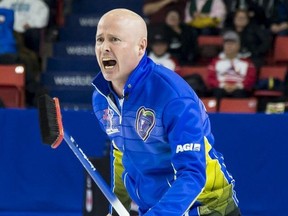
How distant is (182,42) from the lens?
370 inches

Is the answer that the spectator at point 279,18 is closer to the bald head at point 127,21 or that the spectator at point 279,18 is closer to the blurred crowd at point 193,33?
the blurred crowd at point 193,33

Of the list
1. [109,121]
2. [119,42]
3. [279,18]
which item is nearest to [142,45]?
[119,42]

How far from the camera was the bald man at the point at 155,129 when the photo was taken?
3010 millimetres

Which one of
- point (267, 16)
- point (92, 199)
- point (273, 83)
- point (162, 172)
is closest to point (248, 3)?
point (267, 16)

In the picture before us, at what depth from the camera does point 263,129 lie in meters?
6.29

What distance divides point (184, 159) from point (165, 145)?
0.21 m

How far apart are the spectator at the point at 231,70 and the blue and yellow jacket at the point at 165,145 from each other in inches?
205

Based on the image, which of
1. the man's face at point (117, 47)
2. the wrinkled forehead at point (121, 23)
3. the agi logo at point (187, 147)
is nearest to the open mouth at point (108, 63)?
the man's face at point (117, 47)

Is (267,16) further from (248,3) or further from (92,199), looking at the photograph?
(92,199)

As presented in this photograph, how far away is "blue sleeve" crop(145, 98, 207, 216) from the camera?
299cm

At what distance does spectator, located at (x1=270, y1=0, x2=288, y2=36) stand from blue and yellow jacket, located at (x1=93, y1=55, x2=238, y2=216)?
6354mm

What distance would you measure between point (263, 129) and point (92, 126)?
1.30m

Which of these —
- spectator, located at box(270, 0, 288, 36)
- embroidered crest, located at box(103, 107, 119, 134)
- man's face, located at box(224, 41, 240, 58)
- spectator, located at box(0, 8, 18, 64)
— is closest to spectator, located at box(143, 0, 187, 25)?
spectator, located at box(270, 0, 288, 36)

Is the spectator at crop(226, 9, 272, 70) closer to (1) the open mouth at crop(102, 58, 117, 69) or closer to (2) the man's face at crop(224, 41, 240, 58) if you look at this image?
(2) the man's face at crop(224, 41, 240, 58)
